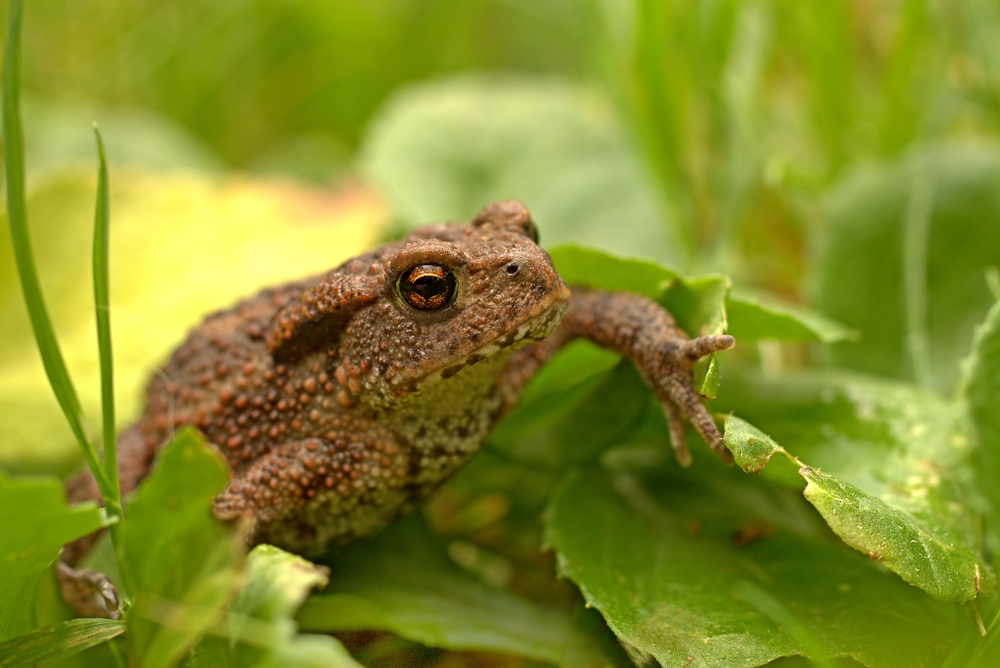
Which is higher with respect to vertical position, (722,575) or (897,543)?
(897,543)

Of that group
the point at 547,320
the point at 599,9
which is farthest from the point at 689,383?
the point at 599,9

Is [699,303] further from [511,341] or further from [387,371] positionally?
[387,371]

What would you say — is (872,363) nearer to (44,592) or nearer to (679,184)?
(679,184)

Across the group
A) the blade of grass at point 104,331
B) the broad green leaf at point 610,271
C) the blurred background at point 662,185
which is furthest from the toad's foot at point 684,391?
the blade of grass at point 104,331

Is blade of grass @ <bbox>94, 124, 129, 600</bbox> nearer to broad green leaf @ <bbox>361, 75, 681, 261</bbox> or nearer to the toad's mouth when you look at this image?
the toad's mouth

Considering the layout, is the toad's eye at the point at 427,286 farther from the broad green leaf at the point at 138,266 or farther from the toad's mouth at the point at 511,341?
the broad green leaf at the point at 138,266

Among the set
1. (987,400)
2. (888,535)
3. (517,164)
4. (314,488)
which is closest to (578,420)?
(314,488)
